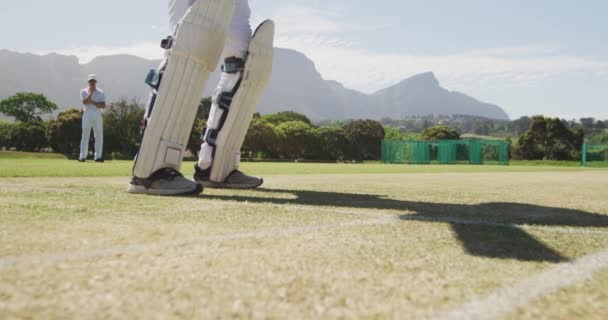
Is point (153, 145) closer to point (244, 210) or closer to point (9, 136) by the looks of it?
point (244, 210)

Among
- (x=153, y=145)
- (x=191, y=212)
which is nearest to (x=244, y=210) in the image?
(x=191, y=212)

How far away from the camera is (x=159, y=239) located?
2078mm

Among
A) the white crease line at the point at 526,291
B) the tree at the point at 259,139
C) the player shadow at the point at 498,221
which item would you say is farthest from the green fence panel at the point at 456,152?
the white crease line at the point at 526,291

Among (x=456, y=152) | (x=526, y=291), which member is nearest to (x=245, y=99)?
(x=526, y=291)

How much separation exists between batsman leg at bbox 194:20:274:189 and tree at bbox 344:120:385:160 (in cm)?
7514

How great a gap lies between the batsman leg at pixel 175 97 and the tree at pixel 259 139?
183ft

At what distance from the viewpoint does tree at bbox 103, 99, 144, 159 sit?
5366 cm

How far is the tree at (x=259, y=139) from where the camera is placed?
200ft

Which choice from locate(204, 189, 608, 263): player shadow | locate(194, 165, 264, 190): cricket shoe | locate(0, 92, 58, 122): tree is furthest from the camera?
locate(0, 92, 58, 122): tree

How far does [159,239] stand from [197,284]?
0.75m

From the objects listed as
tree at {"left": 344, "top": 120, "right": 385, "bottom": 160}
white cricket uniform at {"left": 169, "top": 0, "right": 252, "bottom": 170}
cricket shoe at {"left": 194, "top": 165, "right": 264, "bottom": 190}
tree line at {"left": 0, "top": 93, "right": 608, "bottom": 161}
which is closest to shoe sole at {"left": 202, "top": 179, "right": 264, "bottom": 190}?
cricket shoe at {"left": 194, "top": 165, "right": 264, "bottom": 190}

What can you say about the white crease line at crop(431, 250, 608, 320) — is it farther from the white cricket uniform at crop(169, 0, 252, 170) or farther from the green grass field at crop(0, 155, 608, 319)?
the white cricket uniform at crop(169, 0, 252, 170)

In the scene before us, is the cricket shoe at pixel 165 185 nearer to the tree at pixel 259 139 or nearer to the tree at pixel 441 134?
the tree at pixel 259 139

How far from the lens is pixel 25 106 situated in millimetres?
91500
